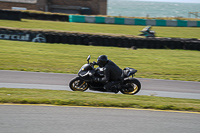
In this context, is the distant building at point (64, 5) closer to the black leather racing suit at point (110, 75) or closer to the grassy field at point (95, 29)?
the grassy field at point (95, 29)

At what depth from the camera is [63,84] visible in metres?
11.0

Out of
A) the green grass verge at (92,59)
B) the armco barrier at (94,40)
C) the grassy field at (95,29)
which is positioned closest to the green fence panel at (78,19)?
the grassy field at (95,29)

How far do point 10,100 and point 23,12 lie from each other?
97.5ft

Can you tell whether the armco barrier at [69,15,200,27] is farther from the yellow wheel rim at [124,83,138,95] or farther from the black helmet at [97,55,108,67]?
the black helmet at [97,55,108,67]

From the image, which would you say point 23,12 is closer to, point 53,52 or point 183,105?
Answer: point 53,52

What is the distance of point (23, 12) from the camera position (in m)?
35.4

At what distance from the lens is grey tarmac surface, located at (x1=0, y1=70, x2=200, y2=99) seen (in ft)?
34.1

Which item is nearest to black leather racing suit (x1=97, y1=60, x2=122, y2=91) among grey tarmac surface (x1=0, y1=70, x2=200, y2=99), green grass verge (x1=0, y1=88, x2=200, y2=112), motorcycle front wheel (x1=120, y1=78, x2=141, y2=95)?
motorcycle front wheel (x1=120, y1=78, x2=141, y2=95)

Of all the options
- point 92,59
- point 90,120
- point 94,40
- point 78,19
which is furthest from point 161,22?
point 90,120

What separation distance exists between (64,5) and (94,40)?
3489 centimetres

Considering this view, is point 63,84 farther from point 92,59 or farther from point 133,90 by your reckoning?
point 92,59

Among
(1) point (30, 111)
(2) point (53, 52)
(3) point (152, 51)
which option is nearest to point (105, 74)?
(1) point (30, 111)

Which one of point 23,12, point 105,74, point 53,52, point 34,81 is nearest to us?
point 105,74

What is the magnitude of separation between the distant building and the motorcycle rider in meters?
45.3
